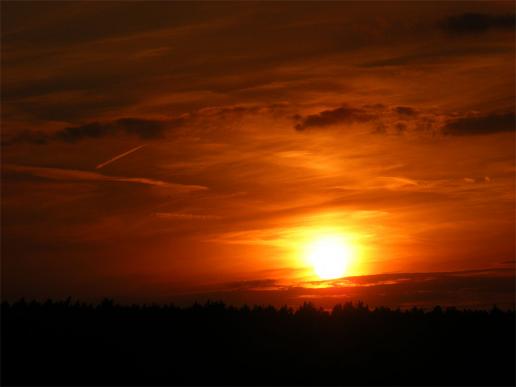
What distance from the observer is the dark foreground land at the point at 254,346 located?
25.7 meters

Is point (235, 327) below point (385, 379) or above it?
above

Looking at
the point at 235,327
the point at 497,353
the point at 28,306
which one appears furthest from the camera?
the point at 28,306

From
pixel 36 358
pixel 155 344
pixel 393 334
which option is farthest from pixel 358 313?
pixel 36 358

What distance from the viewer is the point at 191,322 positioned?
30.0 metres

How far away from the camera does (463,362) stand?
26.6 meters

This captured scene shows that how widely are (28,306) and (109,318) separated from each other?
3645 mm

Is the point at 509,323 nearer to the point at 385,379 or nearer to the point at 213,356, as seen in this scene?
the point at 385,379

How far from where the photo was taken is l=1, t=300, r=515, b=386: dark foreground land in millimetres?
25656

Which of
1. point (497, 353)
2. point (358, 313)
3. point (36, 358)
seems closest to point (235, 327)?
point (358, 313)

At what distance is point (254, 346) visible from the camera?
1093 inches

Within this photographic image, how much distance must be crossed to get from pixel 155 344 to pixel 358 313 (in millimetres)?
7143

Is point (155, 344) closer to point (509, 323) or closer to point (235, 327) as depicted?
point (235, 327)

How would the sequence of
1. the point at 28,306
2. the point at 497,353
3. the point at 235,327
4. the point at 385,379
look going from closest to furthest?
1. the point at 385,379
2. the point at 497,353
3. the point at 235,327
4. the point at 28,306

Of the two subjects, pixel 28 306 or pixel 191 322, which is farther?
pixel 28 306
